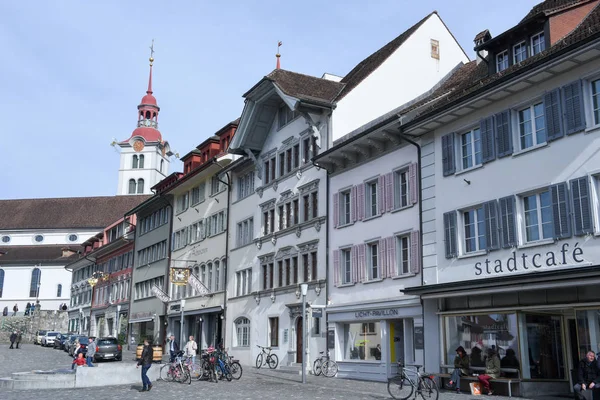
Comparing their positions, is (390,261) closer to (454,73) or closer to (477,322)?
(477,322)

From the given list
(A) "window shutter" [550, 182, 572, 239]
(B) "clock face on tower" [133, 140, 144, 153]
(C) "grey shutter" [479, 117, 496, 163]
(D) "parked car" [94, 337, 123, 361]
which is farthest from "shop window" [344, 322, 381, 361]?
(B) "clock face on tower" [133, 140, 144, 153]

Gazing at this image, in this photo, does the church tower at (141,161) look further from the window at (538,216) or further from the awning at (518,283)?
the window at (538,216)

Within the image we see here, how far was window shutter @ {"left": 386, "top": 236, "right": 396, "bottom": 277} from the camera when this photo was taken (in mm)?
26484

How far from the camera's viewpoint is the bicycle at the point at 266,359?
3462cm

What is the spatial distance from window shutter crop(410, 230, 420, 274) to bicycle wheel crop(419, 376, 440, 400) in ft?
22.4

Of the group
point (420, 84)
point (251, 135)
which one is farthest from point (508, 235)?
point (251, 135)

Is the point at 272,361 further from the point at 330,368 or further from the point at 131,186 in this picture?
the point at 131,186

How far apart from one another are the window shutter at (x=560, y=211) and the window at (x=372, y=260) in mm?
9331

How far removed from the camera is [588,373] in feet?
55.8

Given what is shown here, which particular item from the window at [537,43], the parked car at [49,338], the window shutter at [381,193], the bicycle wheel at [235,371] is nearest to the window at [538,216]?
the window at [537,43]

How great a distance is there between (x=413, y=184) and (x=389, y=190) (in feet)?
5.36

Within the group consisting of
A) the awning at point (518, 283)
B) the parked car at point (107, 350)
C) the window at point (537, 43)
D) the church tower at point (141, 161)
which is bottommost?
the parked car at point (107, 350)

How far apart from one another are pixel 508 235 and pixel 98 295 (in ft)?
191

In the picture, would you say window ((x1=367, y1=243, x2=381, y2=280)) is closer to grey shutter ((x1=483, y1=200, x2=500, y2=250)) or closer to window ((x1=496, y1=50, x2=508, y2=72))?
grey shutter ((x1=483, y1=200, x2=500, y2=250))
